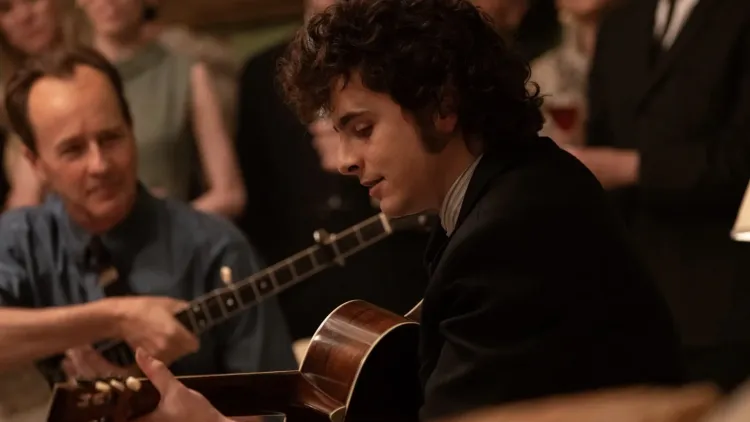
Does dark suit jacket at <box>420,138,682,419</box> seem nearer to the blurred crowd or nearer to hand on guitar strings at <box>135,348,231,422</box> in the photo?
hand on guitar strings at <box>135,348,231,422</box>

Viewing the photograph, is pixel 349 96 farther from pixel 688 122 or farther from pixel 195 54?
pixel 195 54

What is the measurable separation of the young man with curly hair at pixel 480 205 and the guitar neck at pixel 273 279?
1.46 ft

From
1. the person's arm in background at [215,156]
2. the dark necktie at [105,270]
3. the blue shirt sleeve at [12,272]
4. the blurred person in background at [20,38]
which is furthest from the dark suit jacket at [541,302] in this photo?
the blurred person in background at [20,38]

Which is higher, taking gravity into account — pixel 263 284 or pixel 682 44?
pixel 682 44

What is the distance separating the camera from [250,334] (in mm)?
1796

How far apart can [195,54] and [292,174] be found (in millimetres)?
385

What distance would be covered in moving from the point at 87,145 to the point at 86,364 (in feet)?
1.21

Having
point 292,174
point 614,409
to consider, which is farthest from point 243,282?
point 614,409

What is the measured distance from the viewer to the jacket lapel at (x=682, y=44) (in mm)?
1954

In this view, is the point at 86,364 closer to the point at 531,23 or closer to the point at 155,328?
the point at 155,328

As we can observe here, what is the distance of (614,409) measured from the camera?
61cm

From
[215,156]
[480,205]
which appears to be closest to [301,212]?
[215,156]

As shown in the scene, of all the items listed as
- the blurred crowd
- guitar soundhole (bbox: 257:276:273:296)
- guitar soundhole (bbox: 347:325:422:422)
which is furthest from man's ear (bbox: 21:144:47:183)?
guitar soundhole (bbox: 347:325:422:422)

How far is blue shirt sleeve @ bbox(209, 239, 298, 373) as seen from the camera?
177 cm
